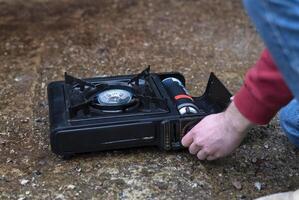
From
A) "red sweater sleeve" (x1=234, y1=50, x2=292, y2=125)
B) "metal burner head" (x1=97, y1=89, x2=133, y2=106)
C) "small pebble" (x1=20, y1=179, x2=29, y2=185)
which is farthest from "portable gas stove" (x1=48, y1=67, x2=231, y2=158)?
"red sweater sleeve" (x1=234, y1=50, x2=292, y2=125)

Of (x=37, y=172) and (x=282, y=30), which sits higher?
(x=282, y=30)

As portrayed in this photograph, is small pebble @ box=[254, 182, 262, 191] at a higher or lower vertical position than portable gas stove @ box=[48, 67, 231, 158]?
lower

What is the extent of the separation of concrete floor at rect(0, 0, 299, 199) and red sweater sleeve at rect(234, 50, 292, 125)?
34 centimetres

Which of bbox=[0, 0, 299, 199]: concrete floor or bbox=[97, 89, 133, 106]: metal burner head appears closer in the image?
bbox=[0, 0, 299, 199]: concrete floor

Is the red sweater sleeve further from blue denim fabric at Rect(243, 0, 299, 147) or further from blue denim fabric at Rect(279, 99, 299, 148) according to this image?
blue denim fabric at Rect(279, 99, 299, 148)

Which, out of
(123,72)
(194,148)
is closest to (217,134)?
(194,148)

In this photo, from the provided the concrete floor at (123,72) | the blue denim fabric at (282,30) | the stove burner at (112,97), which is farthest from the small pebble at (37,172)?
the blue denim fabric at (282,30)

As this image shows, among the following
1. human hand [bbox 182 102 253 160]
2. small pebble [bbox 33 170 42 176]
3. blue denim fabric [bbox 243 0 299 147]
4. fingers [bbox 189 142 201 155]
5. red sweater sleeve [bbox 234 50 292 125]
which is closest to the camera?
blue denim fabric [bbox 243 0 299 147]

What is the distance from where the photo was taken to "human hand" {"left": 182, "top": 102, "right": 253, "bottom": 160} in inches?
48.8

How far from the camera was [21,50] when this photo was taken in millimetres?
2287

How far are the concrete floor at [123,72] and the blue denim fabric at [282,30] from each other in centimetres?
50

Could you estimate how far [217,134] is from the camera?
51.9 inches

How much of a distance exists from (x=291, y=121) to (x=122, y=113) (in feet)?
1.50

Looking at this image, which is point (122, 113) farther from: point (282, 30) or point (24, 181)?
point (282, 30)
